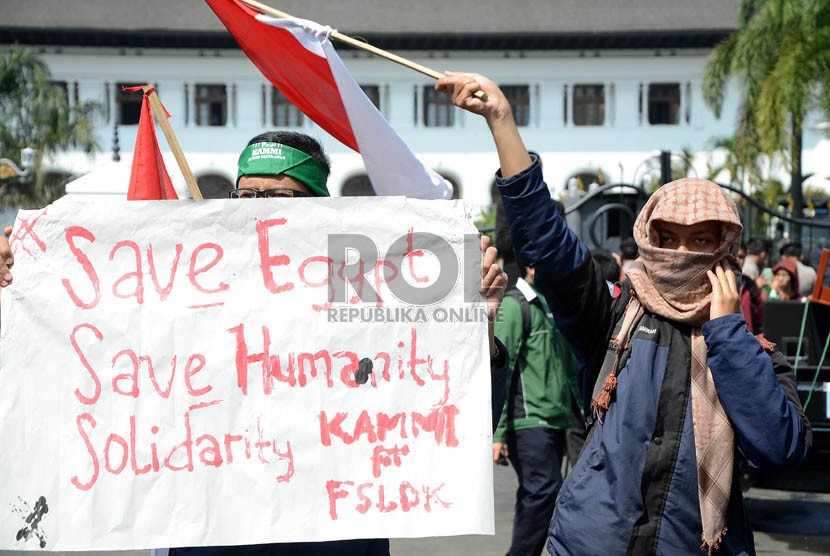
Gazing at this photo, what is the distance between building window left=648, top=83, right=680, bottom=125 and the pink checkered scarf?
40.3m

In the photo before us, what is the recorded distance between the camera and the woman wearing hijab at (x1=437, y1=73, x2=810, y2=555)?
2.50 m

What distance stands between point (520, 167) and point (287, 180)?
52 centimetres

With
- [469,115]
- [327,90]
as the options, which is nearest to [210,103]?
[469,115]

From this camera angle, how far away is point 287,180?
8.50 feet

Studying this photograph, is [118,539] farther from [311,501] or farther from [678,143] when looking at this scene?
[678,143]

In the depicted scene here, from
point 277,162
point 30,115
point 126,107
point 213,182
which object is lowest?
point 277,162

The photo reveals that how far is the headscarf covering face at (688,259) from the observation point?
2.62 meters

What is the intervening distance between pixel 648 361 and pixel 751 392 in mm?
233

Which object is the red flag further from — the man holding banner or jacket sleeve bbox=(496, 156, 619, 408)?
jacket sleeve bbox=(496, 156, 619, 408)

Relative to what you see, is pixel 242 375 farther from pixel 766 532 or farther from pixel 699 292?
pixel 766 532

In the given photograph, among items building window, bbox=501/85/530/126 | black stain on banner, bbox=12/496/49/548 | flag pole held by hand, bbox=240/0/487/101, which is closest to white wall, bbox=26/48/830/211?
building window, bbox=501/85/530/126

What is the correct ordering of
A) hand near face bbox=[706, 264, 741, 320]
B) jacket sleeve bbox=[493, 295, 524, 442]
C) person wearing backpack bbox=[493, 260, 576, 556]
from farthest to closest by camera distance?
jacket sleeve bbox=[493, 295, 524, 442]
person wearing backpack bbox=[493, 260, 576, 556]
hand near face bbox=[706, 264, 741, 320]

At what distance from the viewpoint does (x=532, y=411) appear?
5121mm

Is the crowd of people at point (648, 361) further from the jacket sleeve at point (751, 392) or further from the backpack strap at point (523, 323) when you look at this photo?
the backpack strap at point (523, 323)
